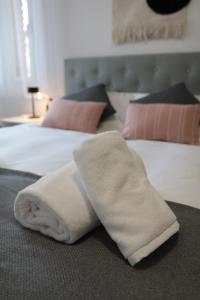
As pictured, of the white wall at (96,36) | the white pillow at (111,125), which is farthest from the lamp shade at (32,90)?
the white pillow at (111,125)

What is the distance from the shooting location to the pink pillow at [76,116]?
2500 mm

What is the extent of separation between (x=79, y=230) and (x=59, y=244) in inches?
2.9

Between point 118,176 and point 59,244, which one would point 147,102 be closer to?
point 118,176

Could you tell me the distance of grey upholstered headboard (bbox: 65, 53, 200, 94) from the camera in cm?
252

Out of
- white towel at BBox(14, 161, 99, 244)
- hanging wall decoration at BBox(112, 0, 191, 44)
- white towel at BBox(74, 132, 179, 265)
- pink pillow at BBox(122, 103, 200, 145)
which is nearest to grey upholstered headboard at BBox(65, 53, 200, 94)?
hanging wall decoration at BBox(112, 0, 191, 44)

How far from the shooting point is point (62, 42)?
3.22 meters

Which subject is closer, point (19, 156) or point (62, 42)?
point (19, 156)

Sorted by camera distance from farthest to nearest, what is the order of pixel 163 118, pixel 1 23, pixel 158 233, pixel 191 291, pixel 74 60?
pixel 1 23 → pixel 74 60 → pixel 163 118 → pixel 158 233 → pixel 191 291

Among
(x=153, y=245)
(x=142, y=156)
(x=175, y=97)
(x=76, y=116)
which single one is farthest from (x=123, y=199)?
(x=76, y=116)

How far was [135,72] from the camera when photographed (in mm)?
2752

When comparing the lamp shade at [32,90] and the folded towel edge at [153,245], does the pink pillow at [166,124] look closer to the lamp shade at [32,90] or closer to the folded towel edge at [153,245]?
the folded towel edge at [153,245]

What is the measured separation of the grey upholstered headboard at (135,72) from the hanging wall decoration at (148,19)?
194mm

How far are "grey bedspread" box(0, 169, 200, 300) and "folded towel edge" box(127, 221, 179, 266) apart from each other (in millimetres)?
24

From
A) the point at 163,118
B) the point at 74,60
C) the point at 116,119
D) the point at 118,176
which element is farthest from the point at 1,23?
the point at 118,176
